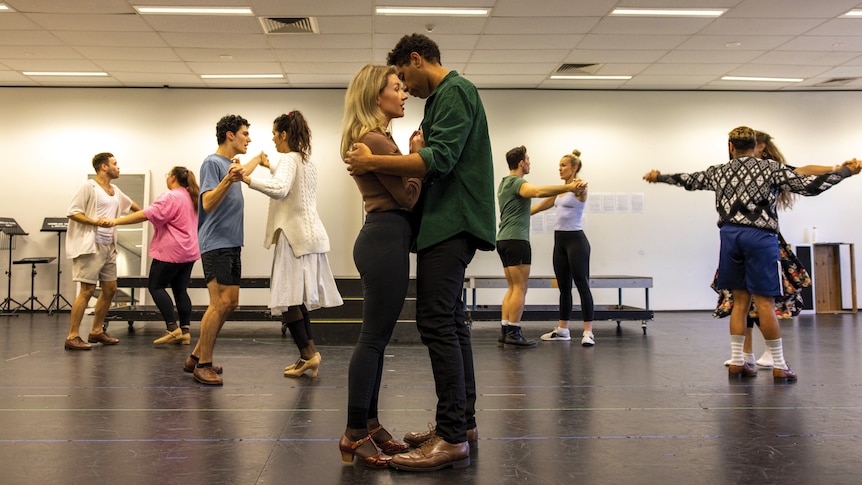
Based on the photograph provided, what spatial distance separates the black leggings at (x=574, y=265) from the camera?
218 inches

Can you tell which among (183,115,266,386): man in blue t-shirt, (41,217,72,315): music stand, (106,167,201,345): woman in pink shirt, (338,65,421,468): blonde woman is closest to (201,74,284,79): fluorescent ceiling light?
(41,217,72,315): music stand

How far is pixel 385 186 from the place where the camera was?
220 centimetres

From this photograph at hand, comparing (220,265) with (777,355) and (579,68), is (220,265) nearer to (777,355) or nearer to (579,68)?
(777,355)

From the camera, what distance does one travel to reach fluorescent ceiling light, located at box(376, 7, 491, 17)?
6289mm

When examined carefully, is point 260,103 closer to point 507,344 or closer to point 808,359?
point 507,344

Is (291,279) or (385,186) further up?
(385,186)

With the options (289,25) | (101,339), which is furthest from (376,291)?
(289,25)

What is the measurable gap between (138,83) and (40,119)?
4.90 feet

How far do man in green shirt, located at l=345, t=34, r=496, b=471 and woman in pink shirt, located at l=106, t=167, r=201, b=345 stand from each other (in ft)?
12.0

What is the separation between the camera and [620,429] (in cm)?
271

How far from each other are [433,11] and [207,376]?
4.20m

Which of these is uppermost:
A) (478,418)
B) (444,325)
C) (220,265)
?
(220,265)

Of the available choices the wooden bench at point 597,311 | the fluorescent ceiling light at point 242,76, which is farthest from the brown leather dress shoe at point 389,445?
the fluorescent ceiling light at point 242,76

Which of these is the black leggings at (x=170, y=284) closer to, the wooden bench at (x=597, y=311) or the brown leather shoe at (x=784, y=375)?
the wooden bench at (x=597, y=311)
